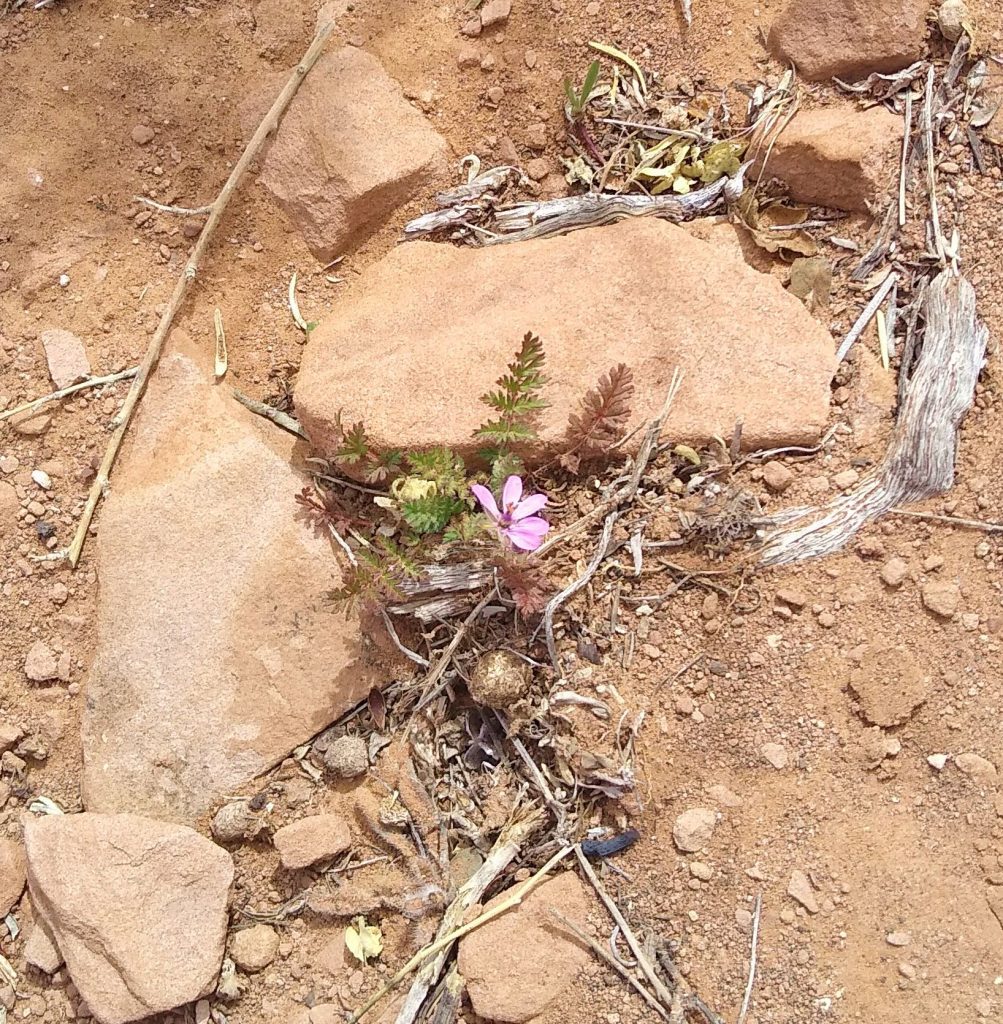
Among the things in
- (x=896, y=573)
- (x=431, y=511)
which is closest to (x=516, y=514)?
(x=431, y=511)

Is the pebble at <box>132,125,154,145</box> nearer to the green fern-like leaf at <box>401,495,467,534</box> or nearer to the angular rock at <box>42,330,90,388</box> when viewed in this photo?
the angular rock at <box>42,330,90,388</box>

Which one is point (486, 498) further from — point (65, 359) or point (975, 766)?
point (65, 359)

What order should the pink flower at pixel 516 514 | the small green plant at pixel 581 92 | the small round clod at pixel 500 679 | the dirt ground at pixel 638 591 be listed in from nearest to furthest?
the dirt ground at pixel 638 591
the pink flower at pixel 516 514
the small round clod at pixel 500 679
the small green plant at pixel 581 92

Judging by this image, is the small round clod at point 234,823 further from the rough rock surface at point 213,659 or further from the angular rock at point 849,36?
the angular rock at point 849,36

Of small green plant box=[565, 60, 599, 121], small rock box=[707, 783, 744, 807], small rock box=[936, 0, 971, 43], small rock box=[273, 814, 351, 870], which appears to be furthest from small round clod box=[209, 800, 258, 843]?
small rock box=[936, 0, 971, 43]

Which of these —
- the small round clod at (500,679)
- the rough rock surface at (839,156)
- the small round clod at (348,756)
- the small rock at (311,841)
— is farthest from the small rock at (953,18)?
the small rock at (311,841)

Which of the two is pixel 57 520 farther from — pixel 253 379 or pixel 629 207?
pixel 629 207
